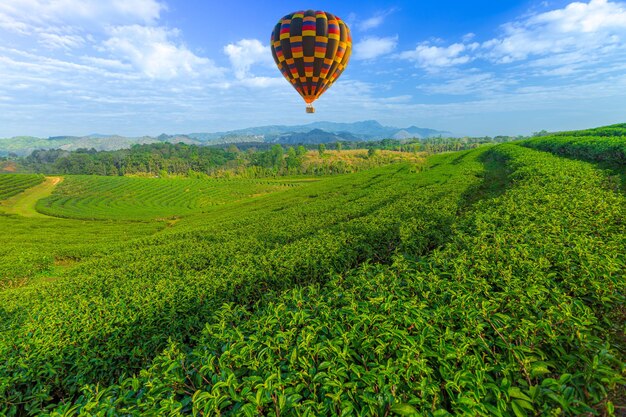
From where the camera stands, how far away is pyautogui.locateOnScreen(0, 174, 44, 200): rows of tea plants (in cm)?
9088

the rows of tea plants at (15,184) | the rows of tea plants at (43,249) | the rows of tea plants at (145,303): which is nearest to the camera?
the rows of tea plants at (145,303)

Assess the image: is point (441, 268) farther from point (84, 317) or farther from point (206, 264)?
point (206, 264)

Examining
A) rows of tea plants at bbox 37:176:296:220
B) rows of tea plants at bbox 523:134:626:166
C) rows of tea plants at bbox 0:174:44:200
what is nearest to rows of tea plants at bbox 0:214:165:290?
rows of tea plants at bbox 37:176:296:220

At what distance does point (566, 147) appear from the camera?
120 feet

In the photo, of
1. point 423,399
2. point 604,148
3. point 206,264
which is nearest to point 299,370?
point 423,399

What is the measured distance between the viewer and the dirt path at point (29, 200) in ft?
253

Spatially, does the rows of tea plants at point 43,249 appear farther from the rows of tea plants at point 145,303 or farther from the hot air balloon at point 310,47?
the hot air balloon at point 310,47

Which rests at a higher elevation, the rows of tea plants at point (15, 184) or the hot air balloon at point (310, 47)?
the hot air balloon at point (310, 47)

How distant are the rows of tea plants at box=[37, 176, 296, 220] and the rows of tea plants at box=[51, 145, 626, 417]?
70868mm

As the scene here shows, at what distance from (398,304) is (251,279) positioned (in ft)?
19.2

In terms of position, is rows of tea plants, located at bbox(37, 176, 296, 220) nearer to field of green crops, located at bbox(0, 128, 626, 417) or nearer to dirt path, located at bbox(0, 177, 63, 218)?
dirt path, located at bbox(0, 177, 63, 218)

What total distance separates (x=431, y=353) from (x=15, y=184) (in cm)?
14417

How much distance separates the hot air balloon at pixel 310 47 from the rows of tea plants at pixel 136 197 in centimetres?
5311

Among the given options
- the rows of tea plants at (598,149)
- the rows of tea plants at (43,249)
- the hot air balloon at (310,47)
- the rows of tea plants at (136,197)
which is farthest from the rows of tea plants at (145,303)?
the rows of tea plants at (136,197)
